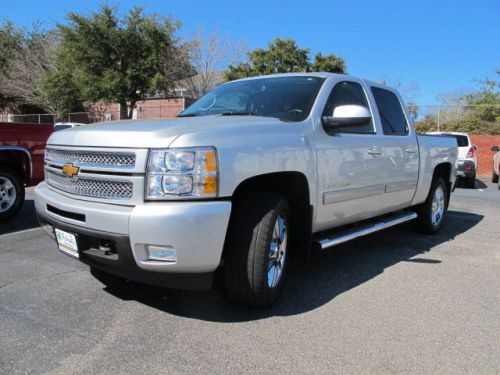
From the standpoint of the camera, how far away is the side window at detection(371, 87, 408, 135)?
507 centimetres

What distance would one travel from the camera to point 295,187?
3688mm

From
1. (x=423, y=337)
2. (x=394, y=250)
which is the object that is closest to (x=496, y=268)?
(x=394, y=250)

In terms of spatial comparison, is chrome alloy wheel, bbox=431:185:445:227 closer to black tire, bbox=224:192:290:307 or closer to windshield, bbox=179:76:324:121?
windshield, bbox=179:76:324:121

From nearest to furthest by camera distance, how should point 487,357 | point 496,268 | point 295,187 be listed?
point 487,357 → point 295,187 → point 496,268

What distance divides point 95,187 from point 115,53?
72.0 ft

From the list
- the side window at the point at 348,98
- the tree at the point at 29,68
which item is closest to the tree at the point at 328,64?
the tree at the point at 29,68

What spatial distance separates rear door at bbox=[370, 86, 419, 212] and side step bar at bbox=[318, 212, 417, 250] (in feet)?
0.41

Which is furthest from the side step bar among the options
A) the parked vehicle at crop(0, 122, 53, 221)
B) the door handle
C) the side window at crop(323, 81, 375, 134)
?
Answer: the parked vehicle at crop(0, 122, 53, 221)

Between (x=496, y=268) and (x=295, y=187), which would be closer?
(x=295, y=187)

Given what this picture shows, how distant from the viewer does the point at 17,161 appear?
6.43 meters

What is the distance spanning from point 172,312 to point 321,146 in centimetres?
179

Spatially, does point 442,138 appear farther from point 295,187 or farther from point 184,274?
point 184,274

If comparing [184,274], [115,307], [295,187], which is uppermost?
[295,187]

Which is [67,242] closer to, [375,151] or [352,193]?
[352,193]
